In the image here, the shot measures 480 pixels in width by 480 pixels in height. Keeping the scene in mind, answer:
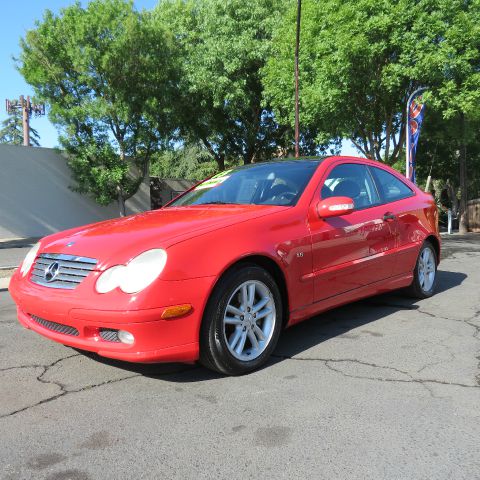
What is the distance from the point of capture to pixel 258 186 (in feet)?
14.2

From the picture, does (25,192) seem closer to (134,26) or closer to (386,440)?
(134,26)

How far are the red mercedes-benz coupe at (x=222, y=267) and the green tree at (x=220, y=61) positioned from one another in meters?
17.2

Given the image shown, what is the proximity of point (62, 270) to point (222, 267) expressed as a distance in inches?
42.0

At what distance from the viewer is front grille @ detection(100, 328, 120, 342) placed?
301 cm

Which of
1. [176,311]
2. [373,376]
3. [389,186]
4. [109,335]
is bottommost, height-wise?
[373,376]

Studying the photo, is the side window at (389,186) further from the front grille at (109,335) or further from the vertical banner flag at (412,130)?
the vertical banner flag at (412,130)

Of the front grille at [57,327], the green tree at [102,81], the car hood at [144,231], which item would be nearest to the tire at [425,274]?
the car hood at [144,231]

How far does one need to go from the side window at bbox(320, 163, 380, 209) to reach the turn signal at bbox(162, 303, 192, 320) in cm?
166

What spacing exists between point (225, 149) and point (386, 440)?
78.9 feet

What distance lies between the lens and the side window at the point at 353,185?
168 inches

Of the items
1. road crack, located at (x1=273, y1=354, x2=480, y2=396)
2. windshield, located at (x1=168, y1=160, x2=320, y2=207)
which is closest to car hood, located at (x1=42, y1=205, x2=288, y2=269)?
windshield, located at (x1=168, y1=160, x2=320, y2=207)

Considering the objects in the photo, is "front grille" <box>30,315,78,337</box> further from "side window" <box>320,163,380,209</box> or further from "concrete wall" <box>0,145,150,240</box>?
"concrete wall" <box>0,145,150,240</box>

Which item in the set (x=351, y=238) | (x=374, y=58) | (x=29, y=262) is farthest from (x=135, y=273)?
(x=374, y=58)

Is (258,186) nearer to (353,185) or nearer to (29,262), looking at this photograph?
(353,185)
